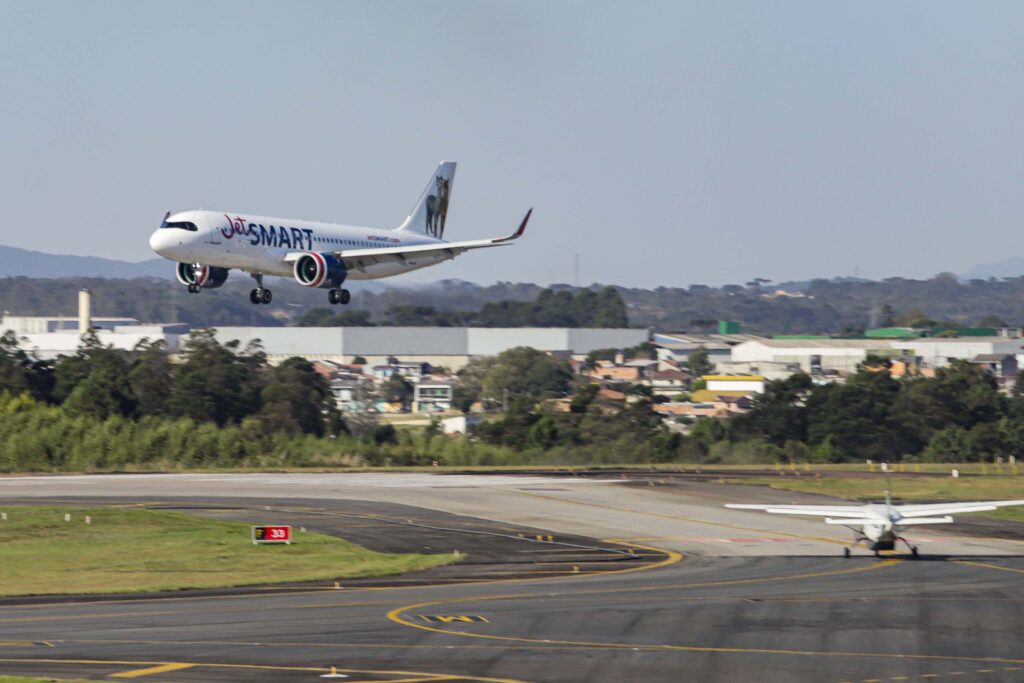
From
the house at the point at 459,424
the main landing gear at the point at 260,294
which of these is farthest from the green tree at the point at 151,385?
the main landing gear at the point at 260,294

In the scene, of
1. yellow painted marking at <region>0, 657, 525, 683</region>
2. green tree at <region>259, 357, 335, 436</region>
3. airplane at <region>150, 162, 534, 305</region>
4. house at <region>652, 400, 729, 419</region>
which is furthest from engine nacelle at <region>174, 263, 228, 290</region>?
house at <region>652, 400, 729, 419</region>

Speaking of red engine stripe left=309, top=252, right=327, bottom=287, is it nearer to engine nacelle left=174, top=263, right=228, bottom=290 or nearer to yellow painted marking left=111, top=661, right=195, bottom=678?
engine nacelle left=174, top=263, right=228, bottom=290

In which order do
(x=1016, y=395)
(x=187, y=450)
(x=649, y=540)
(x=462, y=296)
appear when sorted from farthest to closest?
(x=462, y=296)
(x=1016, y=395)
(x=187, y=450)
(x=649, y=540)

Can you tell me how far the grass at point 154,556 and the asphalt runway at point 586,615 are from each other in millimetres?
2168

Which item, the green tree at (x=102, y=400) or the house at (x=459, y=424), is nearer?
the green tree at (x=102, y=400)

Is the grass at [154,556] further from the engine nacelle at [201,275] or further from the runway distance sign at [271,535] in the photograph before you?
the engine nacelle at [201,275]

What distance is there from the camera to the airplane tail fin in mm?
83812

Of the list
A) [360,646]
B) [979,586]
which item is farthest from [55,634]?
[979,586]

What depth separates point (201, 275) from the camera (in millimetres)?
70125

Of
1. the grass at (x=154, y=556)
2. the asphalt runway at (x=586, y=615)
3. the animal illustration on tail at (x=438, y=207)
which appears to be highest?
the animal illustration on tail at (x=438, y=207)

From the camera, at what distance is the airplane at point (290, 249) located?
6688cm

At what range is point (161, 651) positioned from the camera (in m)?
30.5

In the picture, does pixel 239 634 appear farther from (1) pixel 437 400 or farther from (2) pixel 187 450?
(1) pixel 437 400

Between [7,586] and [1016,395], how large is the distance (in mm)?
120097
